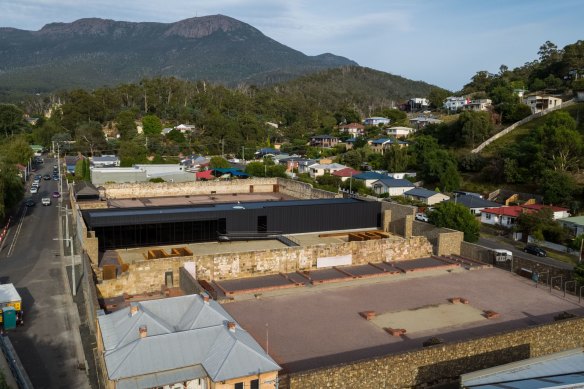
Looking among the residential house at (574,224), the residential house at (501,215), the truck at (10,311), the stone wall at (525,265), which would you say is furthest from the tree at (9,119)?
the residential house at (574,224)

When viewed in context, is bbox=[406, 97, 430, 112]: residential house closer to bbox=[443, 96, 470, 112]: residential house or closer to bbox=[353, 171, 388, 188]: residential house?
bbox=[443, 96, 470, 112]: residential house

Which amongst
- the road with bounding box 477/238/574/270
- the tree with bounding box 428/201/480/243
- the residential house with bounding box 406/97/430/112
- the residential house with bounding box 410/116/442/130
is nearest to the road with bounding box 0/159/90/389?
the tree with bounding box 428/201/480/243

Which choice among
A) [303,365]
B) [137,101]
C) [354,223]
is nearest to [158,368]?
[303,365]

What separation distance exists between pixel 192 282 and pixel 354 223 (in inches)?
504

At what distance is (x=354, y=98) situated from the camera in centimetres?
15500

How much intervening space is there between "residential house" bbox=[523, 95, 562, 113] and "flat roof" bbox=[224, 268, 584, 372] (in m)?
55.3

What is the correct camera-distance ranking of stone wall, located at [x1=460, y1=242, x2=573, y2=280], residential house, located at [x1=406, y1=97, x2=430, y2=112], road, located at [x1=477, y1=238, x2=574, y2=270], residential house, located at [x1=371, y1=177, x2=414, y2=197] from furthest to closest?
residential house, located at [x1=406, y1=97, x2=430, y2=112]
residential house, located at [x1=371, y1=177, x2=414, y2=197]
road, located at [x1=477, y1=238, x2=574, y2=270]
stone wall, located at [x1=460, y1=242, x2=573, y2=280]

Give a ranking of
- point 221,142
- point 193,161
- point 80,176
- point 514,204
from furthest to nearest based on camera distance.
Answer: point 221,142, point 193,161, point 80,176, point 514,204

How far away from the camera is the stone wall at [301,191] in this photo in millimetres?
34312

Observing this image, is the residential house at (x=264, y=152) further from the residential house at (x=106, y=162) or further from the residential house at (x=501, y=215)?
the residential house at (x=501, y=215)

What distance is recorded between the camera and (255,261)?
21.6 metres

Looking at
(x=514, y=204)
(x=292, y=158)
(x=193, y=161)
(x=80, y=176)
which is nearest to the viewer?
(x=514, y=204)

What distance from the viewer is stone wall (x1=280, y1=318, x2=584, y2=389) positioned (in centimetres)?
1244

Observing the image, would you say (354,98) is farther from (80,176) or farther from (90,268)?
(90,268)
